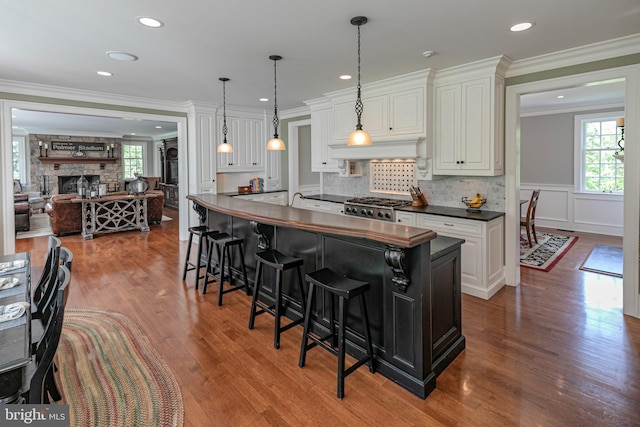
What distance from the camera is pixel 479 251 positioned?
376cm

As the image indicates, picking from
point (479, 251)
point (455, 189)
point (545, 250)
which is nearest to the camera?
point (479, 251)

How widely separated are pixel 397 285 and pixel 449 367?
2.62ft

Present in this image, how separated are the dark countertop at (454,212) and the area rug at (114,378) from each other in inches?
123

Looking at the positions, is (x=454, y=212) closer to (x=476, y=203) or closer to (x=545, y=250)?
(x=476, y=203)

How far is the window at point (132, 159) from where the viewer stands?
1323 centimetres

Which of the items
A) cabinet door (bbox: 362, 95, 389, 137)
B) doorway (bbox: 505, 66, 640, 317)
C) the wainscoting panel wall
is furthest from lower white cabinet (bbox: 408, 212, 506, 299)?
the wainscoting panel wall

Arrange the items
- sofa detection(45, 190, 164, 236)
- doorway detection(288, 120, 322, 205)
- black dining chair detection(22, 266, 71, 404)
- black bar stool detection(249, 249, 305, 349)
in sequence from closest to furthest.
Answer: black dining chair detection(22, 266, 71, 404) < black bar stool detection(249, 249, 305, 349) < sofa detection(45, 190, 164, 236) < doorway detection(288, 120, 322, 205)

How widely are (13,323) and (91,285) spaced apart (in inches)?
116

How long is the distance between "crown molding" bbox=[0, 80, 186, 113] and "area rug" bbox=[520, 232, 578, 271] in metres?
6.34

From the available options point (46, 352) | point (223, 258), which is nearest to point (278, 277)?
point (223, 258)

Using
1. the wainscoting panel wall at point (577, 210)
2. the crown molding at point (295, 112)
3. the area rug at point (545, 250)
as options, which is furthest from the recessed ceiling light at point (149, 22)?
the wainscoting panel wall at point (577, 210)

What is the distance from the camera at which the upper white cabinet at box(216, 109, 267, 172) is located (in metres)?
6.83

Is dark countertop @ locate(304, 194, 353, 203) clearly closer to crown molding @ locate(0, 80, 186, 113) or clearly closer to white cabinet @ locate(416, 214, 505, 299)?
white cabinet @ locate(416, 214, 505, 299)

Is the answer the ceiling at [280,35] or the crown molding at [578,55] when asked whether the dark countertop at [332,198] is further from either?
the crown molding at [578,55]
